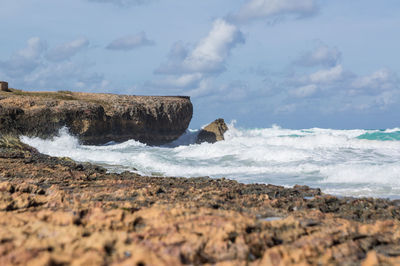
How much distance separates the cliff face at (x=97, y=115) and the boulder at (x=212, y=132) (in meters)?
1.44

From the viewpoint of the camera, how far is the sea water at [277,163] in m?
9.38

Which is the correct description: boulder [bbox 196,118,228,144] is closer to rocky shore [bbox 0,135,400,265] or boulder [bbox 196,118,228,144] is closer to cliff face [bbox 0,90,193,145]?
cliff face [bbox 0,90,193,145]

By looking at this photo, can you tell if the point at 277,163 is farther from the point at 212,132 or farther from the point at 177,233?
the point at 212,132

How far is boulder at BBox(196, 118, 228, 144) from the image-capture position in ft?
91.6

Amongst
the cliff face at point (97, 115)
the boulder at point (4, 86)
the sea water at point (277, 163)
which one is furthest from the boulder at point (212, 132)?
the boulder at point (4, 86)

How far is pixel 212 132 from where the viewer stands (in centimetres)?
2845

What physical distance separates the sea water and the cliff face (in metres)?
0.73

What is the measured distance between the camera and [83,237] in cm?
297

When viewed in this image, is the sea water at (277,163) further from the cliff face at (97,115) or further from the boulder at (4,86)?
the boulder at (4,86)

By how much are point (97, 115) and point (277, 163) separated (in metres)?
11.5

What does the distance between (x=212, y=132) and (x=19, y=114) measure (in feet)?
41.9

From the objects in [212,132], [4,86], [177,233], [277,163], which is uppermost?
[4,86]

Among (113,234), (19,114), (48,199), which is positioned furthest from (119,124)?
(113,234)

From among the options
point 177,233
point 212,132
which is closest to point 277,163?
point 177,233
